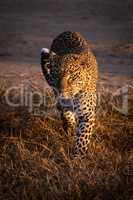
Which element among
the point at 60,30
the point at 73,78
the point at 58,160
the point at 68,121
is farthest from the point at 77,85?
the point at 60,30

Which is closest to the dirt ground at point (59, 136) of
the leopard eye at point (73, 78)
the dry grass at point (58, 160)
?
the dry grass at point (58, 160)

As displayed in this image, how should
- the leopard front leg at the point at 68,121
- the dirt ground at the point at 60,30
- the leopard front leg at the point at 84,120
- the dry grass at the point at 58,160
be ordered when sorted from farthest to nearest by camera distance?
1. the dirt ground at the point at 60,30
2. the leopard front leg at the point at 68,121
3. the leopard front leg at the point at 84,120
4. the dry grass at the point at 58,160

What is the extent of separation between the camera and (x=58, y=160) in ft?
20.7

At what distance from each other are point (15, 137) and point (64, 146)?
2.01 ft

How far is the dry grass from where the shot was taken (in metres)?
5.51

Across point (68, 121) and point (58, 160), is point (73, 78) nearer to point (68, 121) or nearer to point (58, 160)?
point (58, 160)

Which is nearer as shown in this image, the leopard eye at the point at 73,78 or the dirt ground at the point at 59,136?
the dirt ground at the point at 59,136

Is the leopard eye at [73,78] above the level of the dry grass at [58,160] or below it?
above

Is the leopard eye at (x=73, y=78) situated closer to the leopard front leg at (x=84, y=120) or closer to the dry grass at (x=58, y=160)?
the leopard front leg at (x=84, y=120)

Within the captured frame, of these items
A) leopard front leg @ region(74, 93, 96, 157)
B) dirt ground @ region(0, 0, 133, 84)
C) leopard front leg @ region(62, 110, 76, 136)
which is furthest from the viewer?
dirt ground @ region(0, 0, 133, 84)

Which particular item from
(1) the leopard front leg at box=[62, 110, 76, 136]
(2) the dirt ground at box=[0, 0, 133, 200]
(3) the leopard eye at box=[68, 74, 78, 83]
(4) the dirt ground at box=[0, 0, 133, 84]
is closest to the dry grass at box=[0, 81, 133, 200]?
(2) the dirt ground at box=[0, 0, 133, 200]

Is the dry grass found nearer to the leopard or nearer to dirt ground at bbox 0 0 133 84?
the leopard

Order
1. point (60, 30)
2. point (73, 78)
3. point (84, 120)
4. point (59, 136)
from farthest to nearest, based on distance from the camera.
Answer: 1. point (60, 30)
2. point (59, 136)
3. point (84, 120)
4. point (73, 78)

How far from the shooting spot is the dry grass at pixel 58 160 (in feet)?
18.1
